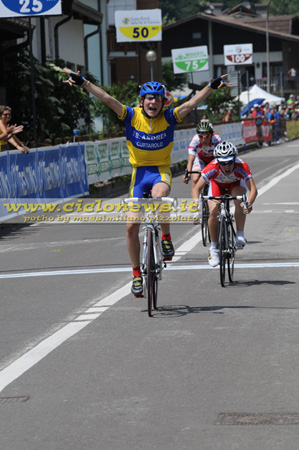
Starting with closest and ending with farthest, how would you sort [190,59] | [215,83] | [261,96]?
[215,83]
[190,59]
[261,96]

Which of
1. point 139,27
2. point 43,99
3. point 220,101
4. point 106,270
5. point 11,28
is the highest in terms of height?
point 139,27

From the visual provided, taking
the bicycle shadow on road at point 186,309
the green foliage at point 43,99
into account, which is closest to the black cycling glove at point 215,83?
the bicycle shadow on road at point 186,309

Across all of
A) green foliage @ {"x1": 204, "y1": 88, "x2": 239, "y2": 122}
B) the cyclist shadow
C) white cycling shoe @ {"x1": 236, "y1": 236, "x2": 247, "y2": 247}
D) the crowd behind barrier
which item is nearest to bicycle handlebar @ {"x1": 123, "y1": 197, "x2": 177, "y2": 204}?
the cyclist shadow

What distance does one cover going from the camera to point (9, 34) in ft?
87.1

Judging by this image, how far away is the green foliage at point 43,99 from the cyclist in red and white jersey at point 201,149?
11914mm

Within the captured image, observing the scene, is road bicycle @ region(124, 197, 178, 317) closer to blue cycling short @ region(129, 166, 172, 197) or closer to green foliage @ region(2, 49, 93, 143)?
blue cycling short @ region(129, 166, 172, 197)

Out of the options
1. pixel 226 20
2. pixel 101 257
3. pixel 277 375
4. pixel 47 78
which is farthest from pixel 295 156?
pixel 226 20

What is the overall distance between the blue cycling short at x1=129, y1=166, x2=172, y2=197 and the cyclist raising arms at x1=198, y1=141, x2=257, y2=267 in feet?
4.40

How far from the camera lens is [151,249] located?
8.37m

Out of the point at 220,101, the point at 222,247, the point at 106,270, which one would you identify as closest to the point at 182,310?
the point at 222,247

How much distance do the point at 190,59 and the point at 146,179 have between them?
130 ft

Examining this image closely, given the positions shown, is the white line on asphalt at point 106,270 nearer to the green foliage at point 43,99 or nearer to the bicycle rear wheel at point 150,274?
the bicycle rear wheel at point 150,274

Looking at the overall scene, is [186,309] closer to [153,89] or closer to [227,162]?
[153,89]

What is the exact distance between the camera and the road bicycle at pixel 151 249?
8250mm
